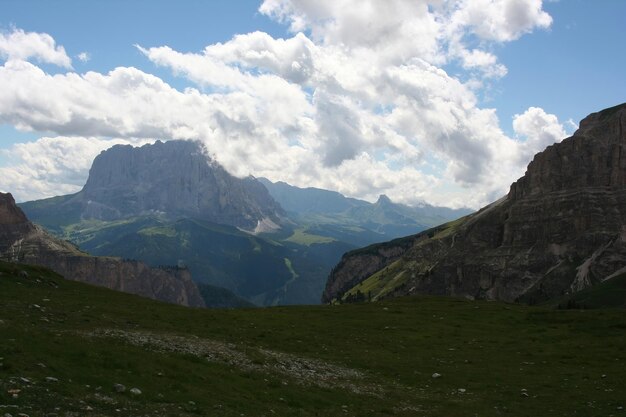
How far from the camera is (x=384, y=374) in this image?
4478 centimetres

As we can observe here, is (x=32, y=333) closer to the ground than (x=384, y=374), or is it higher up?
higher up

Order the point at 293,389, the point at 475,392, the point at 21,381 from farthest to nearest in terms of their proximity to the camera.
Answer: the point at 475,392
the point at 293,389
the point at 21,381

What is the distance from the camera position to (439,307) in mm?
98875

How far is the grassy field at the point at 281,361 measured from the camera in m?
26.2

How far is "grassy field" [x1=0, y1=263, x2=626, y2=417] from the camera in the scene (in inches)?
1032

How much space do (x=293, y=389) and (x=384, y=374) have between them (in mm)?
13179

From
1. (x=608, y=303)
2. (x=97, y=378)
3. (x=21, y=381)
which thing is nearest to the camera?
(x=21, y=381)

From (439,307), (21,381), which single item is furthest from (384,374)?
(439,307)

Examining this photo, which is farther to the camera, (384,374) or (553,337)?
(553,337)

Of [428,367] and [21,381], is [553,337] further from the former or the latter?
[21,381]

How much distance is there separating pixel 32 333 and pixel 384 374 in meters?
26.6

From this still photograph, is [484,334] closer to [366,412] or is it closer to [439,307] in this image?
[439,307]

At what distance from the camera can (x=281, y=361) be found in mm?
42781

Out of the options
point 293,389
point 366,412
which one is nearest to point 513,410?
Result: point 366,412
